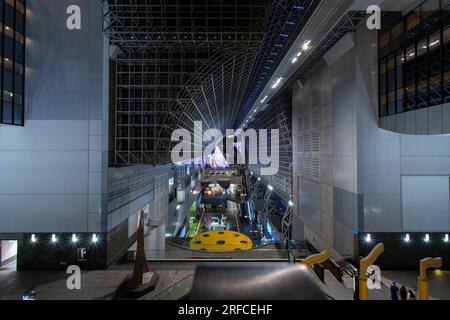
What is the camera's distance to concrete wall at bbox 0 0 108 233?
39.5ft

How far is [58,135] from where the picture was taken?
40.2ft

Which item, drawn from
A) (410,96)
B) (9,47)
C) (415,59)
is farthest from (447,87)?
(9,47)

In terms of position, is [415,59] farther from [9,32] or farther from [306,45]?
[9,32]

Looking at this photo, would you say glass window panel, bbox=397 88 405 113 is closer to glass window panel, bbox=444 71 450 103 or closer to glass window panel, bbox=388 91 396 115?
glass window panel, bbox=388 91 396 115

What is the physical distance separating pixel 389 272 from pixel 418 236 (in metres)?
2.48

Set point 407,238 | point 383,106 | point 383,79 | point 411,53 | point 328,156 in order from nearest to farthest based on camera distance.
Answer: point 411,53 < point 407,238 < point 383,106 < point 383,79 < point 328,156

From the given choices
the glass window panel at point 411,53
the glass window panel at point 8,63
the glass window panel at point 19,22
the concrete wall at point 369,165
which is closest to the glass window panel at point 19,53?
the glass window panel at point 8,63

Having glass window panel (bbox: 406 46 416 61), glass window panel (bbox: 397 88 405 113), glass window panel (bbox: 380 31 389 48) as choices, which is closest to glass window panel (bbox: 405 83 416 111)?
glass window panel (bbox: 397 88 405 113)

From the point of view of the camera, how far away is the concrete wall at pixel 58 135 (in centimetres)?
1205

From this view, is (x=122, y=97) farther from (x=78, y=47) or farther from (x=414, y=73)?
(x=414, y=73)

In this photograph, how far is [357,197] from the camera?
12625 mm

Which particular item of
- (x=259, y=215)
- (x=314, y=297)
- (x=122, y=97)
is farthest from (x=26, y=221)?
(x=259, y=215)
